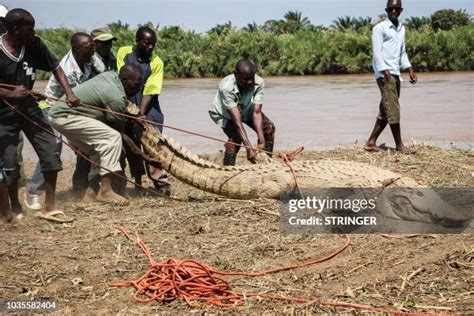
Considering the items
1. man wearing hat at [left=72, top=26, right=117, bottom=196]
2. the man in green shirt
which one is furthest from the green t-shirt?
man wearing hat at [left=72, top=26, right=117, bottom=196]

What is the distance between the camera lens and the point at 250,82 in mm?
6910

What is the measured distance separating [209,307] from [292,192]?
2231 millimetres

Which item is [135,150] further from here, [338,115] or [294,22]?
[294,22]

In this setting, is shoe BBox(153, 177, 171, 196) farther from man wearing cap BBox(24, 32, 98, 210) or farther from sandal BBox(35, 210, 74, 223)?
sandal BBox(35, 210, 74, 223)

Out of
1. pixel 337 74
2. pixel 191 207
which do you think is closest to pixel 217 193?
pixel 191 207

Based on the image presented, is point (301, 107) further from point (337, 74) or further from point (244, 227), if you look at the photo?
point (337, 74)

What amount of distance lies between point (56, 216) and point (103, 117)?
1072mm

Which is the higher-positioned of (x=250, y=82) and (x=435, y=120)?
(x=250, y=82)

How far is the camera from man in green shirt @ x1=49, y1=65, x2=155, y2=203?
235 inches

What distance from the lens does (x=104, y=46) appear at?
6844mm

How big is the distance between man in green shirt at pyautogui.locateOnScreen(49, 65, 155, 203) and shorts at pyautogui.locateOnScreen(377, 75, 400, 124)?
3.61 metres

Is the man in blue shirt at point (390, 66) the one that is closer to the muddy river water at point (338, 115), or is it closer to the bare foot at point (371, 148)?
the bare foot at point (371, 148)

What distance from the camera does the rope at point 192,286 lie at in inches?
150

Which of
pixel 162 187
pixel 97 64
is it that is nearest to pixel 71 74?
pixel 97 64
